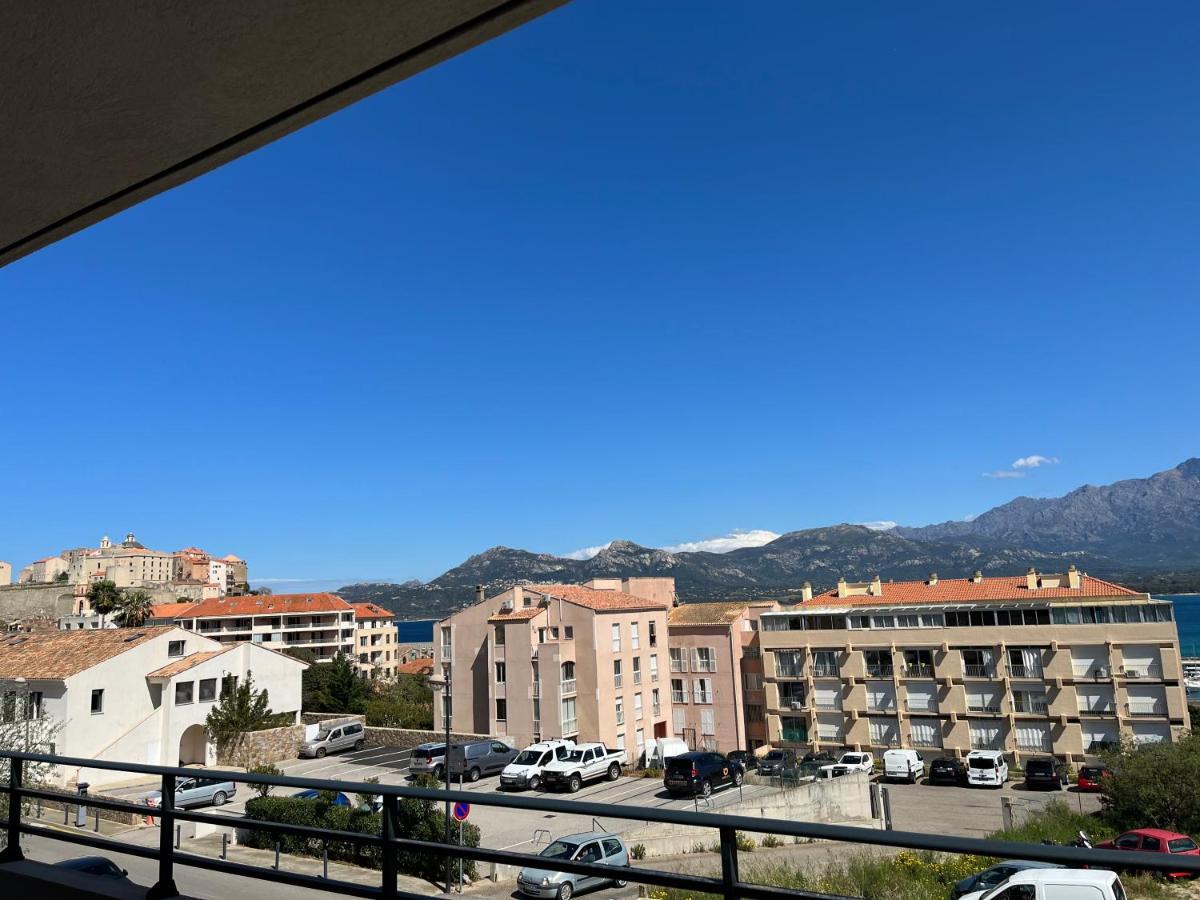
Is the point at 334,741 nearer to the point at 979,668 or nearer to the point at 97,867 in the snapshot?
the point at 97,867

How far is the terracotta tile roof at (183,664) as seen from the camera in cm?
2764

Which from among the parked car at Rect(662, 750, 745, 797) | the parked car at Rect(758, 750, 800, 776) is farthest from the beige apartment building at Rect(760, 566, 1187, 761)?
the parked car at Rect(662, 750, 745, 797)

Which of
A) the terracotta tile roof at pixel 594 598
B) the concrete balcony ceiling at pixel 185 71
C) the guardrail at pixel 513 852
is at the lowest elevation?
the terracotta tile roof at pixel 594 598

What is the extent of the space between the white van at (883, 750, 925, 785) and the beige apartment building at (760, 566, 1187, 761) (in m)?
5.29

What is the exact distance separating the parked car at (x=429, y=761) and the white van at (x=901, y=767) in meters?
19.5

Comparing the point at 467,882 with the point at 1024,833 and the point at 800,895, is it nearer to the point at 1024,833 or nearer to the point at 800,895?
the point at 800,895

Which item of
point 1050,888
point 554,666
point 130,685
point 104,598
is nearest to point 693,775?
point 554,666

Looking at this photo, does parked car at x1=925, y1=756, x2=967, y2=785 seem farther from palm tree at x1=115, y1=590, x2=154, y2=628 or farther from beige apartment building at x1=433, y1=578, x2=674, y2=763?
palm tree at x1=115, y1=590, x2=154, y2=628

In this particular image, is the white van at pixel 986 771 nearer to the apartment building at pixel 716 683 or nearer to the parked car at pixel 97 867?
the apartment building at pixel 716 683

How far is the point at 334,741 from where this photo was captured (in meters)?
30.1

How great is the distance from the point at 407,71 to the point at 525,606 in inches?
1448

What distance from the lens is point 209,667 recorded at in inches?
1136

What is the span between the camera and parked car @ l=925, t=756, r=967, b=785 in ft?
107

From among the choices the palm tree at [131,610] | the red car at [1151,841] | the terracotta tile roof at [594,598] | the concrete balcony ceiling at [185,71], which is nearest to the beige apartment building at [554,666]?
the terracotta tile roof at [594,598]
